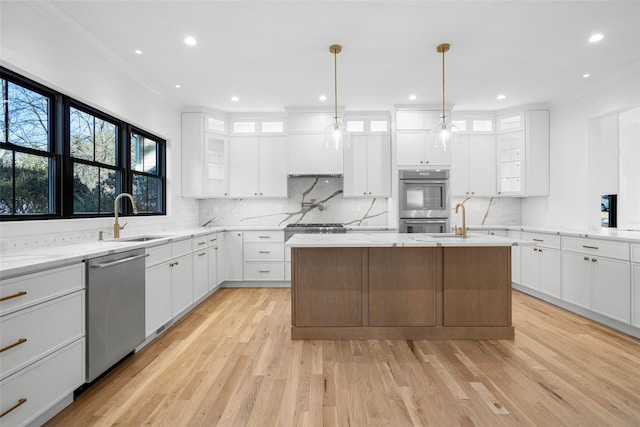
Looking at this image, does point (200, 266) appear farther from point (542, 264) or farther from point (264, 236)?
point (542, 264)

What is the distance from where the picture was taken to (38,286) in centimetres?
165

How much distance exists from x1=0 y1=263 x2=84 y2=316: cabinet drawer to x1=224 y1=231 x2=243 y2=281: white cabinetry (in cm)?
281

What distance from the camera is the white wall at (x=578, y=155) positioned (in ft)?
11.6

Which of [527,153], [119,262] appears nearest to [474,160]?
[527,153]

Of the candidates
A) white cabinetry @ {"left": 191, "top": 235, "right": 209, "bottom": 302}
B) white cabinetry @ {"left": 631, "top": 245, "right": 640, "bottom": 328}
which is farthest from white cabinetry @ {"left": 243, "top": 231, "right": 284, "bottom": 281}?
white cabinetry @ {"left": 631, "top": 245, "right": 640, "bottom": 328}

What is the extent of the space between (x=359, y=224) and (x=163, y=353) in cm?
345

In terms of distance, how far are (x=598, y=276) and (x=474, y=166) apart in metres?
2.25

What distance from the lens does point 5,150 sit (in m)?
2.17

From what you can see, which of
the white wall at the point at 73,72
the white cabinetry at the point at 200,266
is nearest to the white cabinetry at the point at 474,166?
the white cabinetry at the point at 200,266

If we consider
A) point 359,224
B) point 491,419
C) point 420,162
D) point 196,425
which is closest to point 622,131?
point 420,162

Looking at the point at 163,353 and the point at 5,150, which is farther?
the point at 163,353

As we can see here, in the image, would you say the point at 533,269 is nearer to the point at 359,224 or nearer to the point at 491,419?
the point at 359,224

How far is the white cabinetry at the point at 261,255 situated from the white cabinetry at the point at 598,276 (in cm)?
359

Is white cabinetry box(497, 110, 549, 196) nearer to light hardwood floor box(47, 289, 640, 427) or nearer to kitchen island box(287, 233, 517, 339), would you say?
light hardwood floor box(47, 289, 640, 427)
